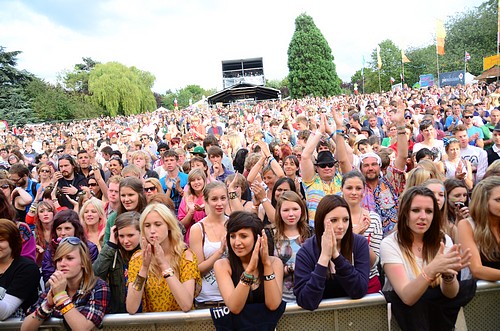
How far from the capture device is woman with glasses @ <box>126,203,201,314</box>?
265 cm

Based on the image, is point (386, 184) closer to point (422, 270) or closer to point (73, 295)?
point (422, 270)

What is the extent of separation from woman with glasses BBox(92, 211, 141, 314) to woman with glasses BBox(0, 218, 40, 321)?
454 millimetres

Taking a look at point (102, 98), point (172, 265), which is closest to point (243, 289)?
point (172, 265)

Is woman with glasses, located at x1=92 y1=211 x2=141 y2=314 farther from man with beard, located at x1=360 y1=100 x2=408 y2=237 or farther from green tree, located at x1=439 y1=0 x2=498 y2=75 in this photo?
green tree, located at x1=439 y1=0 x2=498 y2=75

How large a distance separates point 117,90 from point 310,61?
28.1m

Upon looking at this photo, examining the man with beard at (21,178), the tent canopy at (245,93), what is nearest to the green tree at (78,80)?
the tent canopy at (245,93)

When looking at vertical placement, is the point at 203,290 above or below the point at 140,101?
below

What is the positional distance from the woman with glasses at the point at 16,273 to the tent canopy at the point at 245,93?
45149mm

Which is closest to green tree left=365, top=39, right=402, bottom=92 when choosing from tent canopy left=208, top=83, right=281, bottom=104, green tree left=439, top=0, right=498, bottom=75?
green tree left=439, top=0, right=498, bottom=75

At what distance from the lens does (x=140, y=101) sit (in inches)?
2266

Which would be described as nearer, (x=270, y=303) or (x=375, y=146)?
(x=270, y=303)

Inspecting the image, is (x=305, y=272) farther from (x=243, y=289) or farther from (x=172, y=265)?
(x=172, y=265)

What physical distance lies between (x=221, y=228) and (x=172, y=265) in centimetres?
88

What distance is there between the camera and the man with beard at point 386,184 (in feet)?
14.4
